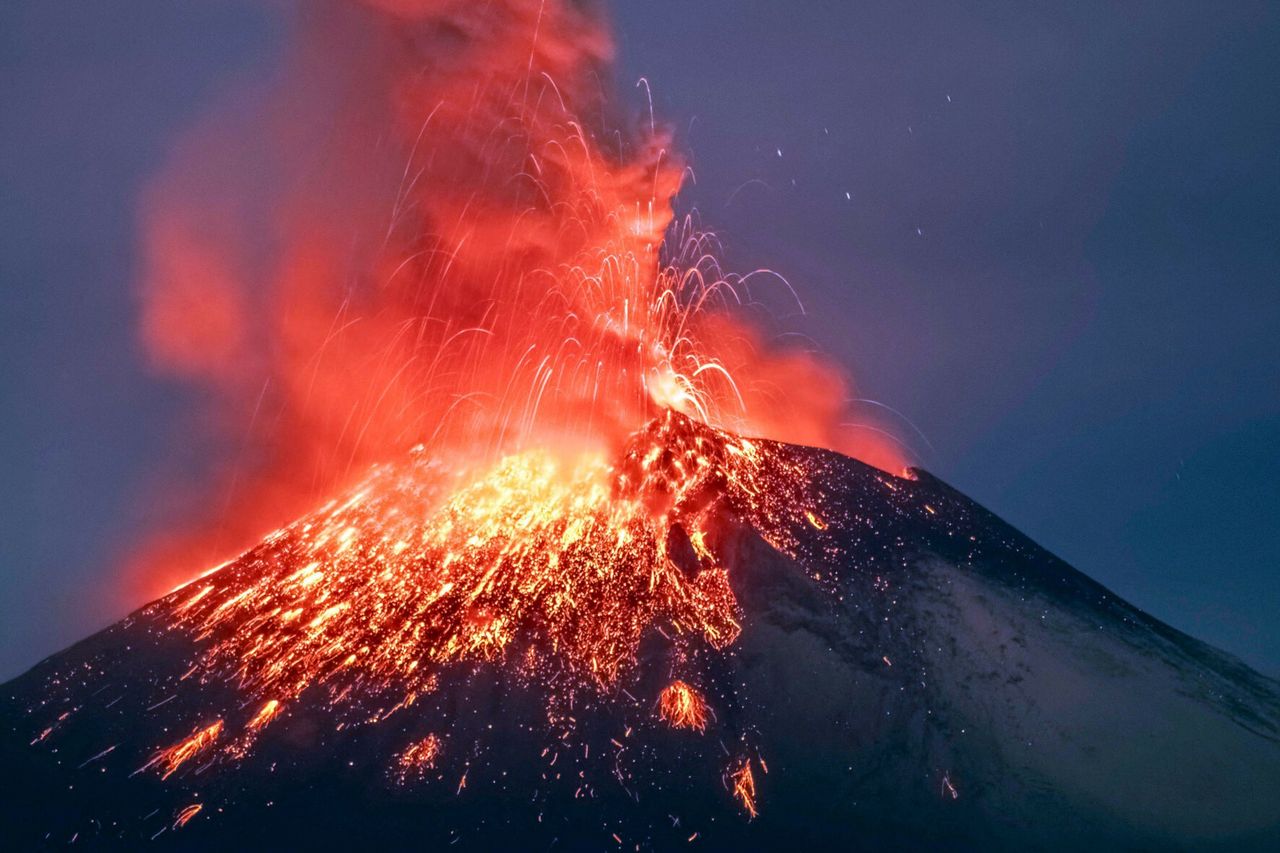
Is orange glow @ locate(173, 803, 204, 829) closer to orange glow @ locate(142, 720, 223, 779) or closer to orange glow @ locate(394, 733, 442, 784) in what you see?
orange glow @ locate(142, 720, 223, 779)

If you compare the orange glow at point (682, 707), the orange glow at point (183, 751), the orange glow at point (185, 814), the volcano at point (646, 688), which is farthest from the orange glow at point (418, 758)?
the orange glow at point (682, 707)

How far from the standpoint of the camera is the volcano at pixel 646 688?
12984 mm

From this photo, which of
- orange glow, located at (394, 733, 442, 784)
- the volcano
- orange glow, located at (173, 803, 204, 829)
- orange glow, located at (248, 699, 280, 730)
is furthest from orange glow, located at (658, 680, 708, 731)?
orange glow, located at (173, 803, 204, 829)

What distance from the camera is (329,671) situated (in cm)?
1619

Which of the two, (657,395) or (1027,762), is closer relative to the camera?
(1027,762)

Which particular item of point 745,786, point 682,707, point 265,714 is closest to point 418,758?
point 265,714

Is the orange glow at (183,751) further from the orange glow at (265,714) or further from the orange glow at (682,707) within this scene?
the orange glow at (682,707)

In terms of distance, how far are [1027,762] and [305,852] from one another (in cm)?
1198

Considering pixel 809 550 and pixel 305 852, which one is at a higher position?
pixel 809 550

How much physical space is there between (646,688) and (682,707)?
30.1 inches

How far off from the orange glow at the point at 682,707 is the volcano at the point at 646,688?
0.04 m

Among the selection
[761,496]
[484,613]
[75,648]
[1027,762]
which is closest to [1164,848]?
[1027,762]

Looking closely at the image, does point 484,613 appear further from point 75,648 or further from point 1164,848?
point 1164,848

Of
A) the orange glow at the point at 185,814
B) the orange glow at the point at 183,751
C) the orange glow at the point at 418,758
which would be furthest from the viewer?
the orange glow at the point at 183,751
